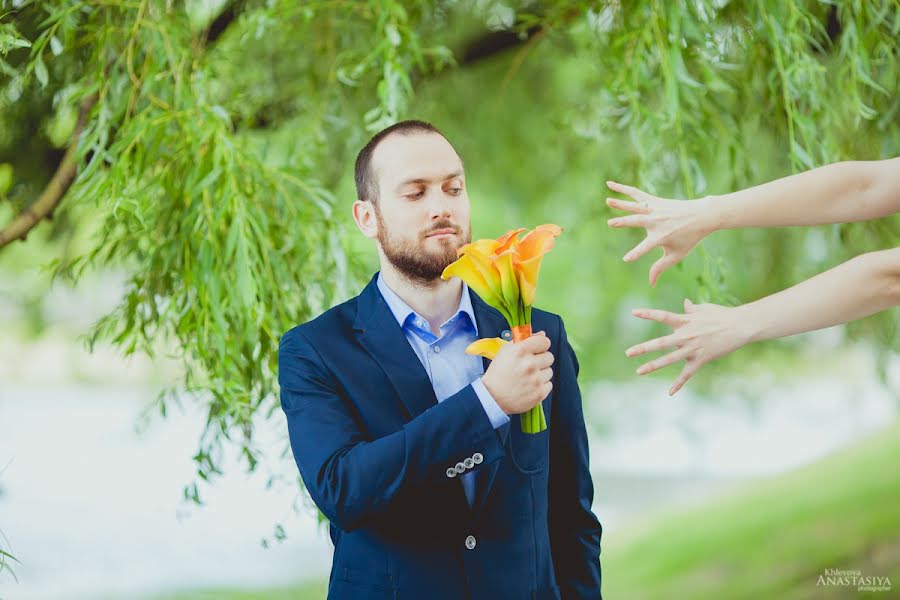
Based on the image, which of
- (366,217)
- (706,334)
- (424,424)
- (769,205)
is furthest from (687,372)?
(366,217)

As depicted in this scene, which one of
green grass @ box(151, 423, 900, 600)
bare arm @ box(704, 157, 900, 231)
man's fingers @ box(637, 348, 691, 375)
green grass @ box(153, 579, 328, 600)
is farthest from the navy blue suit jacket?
green grass @ box(153, 579, 328, 600)

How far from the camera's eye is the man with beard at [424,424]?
1.49 meters

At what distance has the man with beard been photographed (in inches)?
58.5

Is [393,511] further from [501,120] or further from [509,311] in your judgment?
[501,120]

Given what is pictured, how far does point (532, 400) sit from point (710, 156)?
5.65ft

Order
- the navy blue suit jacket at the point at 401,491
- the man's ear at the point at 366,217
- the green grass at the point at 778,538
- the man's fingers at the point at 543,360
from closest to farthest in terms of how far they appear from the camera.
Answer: the man's fingers at the point at 543,360 < the navy blue suit jacket at the point at 401,491 < the man's ear at the point at 366,217 < the green grass at the point at 778,538

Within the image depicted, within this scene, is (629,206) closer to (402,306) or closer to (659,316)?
(659,316)

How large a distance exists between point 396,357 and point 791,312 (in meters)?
0.64

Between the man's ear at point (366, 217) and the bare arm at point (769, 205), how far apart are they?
418 millimetres

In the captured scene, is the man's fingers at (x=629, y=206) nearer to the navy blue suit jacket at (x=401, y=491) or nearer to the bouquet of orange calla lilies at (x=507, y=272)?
the bouquet of orange calla lilies at (x=507, y=272)

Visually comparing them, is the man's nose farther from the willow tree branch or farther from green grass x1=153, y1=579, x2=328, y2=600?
green grass x1=153, y1=579, x2=328, y2=600

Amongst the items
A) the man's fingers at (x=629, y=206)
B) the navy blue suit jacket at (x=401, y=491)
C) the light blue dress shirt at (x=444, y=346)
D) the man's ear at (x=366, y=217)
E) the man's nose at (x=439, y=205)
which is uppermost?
the man's ear at (x=366, y=217)

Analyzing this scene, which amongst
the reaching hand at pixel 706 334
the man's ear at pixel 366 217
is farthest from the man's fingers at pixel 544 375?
the man's ear at pixel 366 217

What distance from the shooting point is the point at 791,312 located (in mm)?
1564
